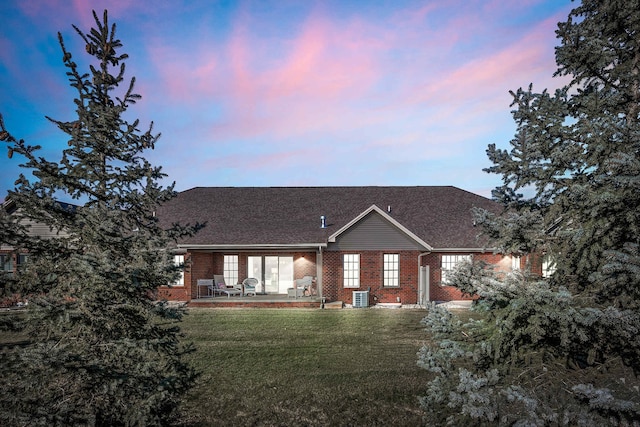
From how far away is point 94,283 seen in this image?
183 inches

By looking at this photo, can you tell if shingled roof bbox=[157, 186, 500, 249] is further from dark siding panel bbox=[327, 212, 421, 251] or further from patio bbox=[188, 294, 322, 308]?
patio bbox=[188, 294, 322, 308]

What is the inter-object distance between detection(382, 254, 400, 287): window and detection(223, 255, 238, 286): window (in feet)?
30.7

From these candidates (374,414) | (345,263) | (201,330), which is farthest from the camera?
(345,263)

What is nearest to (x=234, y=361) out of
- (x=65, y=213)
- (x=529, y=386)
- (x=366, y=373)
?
(x=366, y=373)

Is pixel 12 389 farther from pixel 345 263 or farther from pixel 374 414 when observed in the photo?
pixel 345 263

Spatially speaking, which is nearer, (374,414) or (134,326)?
(134,326)

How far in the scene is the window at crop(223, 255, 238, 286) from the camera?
23781mm

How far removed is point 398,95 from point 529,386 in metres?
15.0

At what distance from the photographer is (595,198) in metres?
3.83

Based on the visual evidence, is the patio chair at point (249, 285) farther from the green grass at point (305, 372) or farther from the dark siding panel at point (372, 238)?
the green grass at point (305, 372)

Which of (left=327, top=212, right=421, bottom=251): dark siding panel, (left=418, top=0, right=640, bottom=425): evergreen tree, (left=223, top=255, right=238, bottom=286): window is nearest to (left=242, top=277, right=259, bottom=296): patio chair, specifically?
(left=223, top=255, right=238, bottom=286): window

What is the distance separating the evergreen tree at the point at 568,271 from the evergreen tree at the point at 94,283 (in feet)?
11.9

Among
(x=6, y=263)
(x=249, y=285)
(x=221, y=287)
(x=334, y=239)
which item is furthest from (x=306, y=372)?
(x=221, y=287)

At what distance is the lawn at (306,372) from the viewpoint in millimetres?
7020
